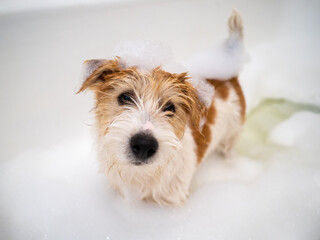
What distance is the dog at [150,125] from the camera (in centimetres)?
112

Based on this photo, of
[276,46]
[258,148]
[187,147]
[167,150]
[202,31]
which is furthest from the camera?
[276,46]

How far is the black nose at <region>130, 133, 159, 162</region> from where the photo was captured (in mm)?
1080

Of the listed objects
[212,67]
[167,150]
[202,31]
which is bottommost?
[167,150]

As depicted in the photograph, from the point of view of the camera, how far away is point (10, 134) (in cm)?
198

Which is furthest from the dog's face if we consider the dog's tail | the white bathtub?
the dog's tail

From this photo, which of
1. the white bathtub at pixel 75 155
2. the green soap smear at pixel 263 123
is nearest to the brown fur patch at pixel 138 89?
the white bathtub at pixel 75 155

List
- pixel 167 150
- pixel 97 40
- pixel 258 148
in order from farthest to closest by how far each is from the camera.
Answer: pixel 258 148 → pixel 97 40 → pixel 167 150

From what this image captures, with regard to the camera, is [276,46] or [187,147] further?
[276,46]

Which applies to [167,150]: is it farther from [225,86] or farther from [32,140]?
[32,140]

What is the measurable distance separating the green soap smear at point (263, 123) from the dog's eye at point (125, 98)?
1.40 meters

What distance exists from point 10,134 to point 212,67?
1.62m

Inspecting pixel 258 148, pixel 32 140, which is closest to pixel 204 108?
pixel 258 148

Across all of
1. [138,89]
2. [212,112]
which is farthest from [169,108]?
[212,112]

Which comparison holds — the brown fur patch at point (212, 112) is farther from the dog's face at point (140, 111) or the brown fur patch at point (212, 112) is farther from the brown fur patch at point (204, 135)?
the dog's face at point (140, 111)
